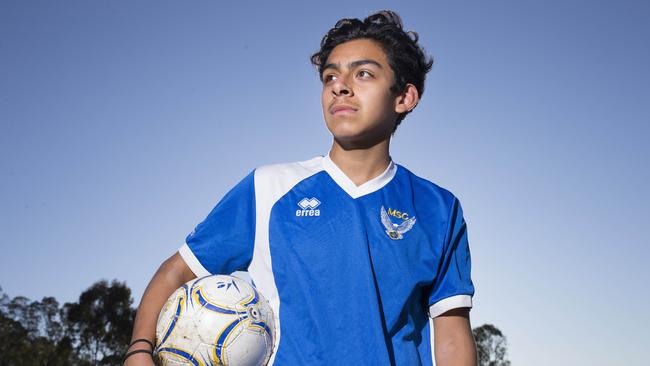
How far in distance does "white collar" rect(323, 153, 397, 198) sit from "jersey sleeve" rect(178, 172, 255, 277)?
551 millimetres

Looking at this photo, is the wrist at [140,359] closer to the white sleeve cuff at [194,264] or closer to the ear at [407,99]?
the white sleeve cuff at [194,264]

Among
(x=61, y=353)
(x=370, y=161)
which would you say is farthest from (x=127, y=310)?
(x=370, y=161)

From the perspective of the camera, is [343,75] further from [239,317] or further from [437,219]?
[239,317]

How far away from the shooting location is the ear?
13.9 ft

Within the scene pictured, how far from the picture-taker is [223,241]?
3.60m

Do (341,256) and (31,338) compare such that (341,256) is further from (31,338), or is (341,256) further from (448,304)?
(31,338)

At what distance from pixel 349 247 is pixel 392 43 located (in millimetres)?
1625

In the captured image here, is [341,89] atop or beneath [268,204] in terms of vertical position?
atop

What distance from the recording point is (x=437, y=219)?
380cm

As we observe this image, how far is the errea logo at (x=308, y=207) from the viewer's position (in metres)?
3.67

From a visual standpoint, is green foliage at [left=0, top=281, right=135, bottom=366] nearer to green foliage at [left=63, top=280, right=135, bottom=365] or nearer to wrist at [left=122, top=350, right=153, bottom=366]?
green foliage at [left=63, top=280, right=135, bottom=365]

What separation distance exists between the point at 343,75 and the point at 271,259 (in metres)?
1.26

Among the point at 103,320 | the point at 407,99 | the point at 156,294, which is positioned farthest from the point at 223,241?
the point at 103,320

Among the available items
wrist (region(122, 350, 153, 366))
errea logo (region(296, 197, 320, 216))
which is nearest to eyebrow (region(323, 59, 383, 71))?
errea logo (region(296, 197, 320, 216))
